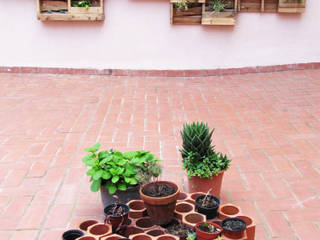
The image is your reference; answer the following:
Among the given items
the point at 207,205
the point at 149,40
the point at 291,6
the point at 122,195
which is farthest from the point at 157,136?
the point at 291,6

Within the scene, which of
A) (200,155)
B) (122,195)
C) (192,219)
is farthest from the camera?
(200,155)

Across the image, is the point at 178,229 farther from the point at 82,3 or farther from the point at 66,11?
the point at 66,11

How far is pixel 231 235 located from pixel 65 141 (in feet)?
7.87

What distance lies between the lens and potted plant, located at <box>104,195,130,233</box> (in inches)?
97.7

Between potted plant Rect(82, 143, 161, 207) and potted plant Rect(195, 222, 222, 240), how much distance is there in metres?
0.52

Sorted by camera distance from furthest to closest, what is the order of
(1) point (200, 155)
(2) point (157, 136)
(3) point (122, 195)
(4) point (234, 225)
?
(2) point (157, 136), (1) point (200, 155), (3) point (122, 195), (4) point (234, 225)

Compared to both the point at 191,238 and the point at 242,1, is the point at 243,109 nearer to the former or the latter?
the point at 242,1

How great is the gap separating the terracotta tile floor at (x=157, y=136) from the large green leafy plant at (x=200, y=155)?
0.33 m

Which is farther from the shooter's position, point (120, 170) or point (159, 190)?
point (120, 170)

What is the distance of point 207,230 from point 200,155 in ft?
2.36

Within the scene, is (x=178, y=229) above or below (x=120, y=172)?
below

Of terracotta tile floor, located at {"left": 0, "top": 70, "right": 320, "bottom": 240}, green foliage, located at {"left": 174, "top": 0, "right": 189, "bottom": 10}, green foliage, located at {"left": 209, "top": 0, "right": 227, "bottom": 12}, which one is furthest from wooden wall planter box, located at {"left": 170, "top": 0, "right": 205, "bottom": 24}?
terracotta tile floor, located at {"left": 0, "top": 70, "right": 320, "bottom": 240}

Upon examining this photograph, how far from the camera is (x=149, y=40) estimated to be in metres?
7.20

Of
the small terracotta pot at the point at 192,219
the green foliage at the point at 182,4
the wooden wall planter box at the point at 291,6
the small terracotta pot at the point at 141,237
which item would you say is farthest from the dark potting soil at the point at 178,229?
the wooden wall planter box at the point at 291,6
